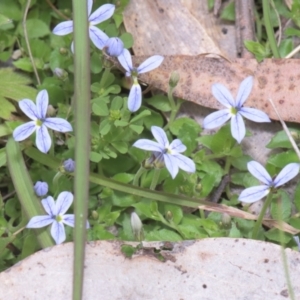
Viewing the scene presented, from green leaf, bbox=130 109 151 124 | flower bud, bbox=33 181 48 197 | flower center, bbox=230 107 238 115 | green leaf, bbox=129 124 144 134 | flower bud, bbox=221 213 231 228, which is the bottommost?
flower bud, bbox=221 213 231 228

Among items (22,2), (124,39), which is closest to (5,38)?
(22,2)

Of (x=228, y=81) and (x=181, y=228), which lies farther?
(x=228, y=81)

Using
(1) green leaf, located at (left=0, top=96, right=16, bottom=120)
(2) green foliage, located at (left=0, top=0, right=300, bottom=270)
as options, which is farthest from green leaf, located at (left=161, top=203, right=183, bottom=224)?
(1) green leaf, located at (left=0, top=96, right=16, bottom=120)

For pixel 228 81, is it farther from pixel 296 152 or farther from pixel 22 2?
pixel 22 2

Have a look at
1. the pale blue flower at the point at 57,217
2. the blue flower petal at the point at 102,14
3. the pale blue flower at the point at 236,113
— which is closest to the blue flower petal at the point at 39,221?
the pale blue flower at the point at 57,217

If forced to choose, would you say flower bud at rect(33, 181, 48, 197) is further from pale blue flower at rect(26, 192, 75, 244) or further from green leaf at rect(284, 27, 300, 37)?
green leaf at rect(284, 27, 300, 37)

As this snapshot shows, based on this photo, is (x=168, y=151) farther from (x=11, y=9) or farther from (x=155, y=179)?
(x=11, y=9)
